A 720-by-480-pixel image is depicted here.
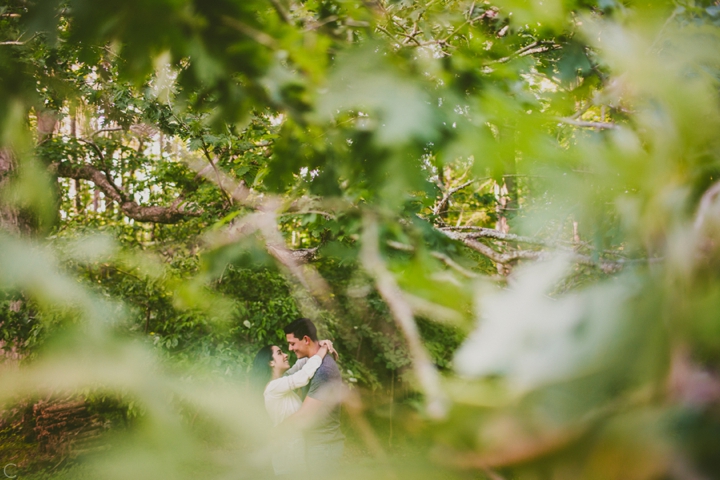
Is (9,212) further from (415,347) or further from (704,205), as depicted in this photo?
(704,205)

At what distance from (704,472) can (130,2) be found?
2.36 ft

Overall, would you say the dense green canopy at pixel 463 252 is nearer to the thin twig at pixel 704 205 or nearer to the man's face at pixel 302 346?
the thin twig at pixel 704 205

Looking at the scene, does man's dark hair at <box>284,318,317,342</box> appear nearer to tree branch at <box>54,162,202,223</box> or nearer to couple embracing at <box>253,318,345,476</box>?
couple embracing at <box>253,318,345,476</box>

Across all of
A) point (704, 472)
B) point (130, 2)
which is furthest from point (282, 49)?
point (704, 472)

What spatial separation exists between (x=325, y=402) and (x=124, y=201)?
3457mm

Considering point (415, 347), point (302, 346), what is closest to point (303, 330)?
point (302, 346)

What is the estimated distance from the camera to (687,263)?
1.06ft

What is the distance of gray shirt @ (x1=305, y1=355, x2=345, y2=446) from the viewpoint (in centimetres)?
243

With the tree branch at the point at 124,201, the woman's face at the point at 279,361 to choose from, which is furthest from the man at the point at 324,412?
the tree branch at the point at 124,201

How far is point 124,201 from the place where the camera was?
14.5 feet

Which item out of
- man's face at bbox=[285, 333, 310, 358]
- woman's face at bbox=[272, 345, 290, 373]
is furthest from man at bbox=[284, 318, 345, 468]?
woman's face at bbox=[272, 345, 290, 373]

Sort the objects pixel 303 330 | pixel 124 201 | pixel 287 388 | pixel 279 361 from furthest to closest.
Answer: pixel 124 201, pixel 279 361, pixel 303 330, pixel 287 388

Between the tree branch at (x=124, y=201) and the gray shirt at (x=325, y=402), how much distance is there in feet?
7.61

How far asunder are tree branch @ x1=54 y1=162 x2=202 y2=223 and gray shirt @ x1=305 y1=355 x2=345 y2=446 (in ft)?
7.61
